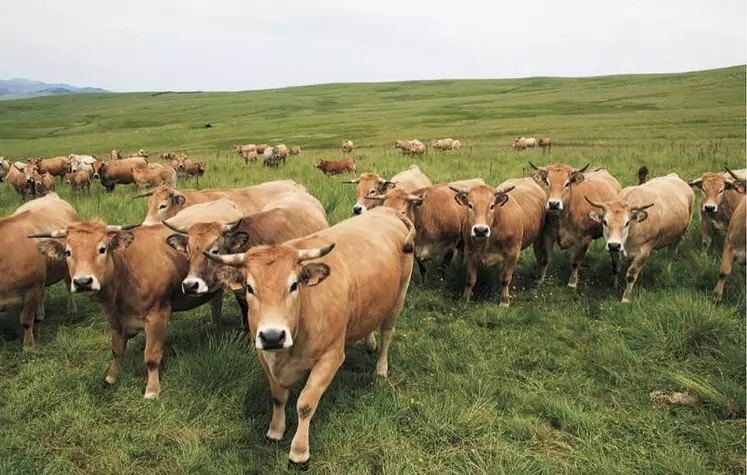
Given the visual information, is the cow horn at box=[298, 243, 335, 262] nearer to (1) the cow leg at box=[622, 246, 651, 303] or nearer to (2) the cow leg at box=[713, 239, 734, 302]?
(1) the cow leg at box=[622, 246, 651, 303]

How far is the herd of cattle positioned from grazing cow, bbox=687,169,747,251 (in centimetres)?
3

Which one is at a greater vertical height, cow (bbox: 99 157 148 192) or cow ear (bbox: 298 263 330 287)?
cow ear (bbox: 298 263 330 287)

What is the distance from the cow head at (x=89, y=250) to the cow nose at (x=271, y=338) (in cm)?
260

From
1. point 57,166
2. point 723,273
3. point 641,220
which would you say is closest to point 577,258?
point 641,220

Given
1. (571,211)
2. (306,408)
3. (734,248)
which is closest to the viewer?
(306,408)

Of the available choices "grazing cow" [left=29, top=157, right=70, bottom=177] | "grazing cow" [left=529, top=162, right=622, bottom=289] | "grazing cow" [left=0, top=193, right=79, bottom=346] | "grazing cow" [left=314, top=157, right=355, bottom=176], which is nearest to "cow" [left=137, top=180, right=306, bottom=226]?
"grazing cow" [left=0, top=193, right=79, bottom=346]

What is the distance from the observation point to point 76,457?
4.60 metres

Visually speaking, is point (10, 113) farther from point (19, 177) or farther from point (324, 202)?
point (324, 202)

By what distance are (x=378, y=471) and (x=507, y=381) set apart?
215cm

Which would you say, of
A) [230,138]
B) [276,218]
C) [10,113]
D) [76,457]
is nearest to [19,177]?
[276,218]

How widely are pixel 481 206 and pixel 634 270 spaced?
2.77 m

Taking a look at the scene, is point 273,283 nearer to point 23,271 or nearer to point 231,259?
point 231,259

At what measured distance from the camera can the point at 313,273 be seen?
4.30 m

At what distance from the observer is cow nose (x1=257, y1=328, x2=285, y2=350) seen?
12.5 feet
